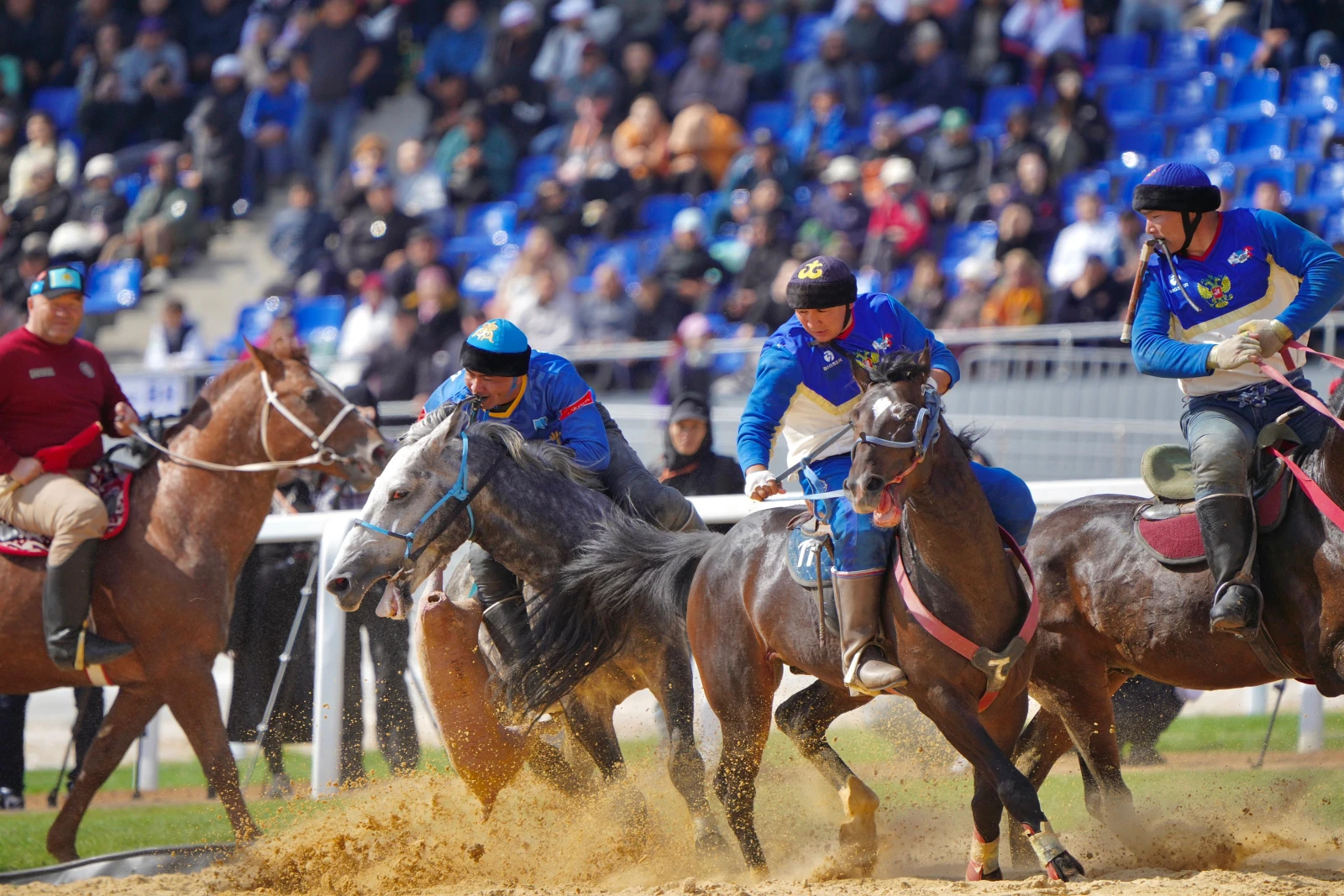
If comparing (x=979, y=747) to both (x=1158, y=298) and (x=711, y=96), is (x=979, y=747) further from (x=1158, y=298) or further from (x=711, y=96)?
(x=711, y=96)

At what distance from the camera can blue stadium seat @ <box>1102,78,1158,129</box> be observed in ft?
47.6

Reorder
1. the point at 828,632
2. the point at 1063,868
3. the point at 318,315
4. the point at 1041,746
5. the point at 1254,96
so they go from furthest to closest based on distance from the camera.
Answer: the point at 318,315
the point at 1254,96
the point at 1041,746
the point at 828,632
the point at 1063,868

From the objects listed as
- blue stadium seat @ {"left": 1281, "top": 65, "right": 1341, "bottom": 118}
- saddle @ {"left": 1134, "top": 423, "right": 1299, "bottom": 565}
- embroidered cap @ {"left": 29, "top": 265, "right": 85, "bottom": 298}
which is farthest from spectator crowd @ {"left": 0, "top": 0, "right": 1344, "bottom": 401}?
saddle @ {"left": 1134, "top": 423, "right": 1299, "bottom": 565}

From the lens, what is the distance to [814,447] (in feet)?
19.6

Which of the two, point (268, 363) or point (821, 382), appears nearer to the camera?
point (821, 382)

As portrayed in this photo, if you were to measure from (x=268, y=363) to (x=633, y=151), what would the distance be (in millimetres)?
9210

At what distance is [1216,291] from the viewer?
576 centimetres

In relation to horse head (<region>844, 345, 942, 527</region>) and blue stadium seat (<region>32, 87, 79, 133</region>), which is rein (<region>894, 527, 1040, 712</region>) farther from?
blue stadium seat (<region>32, 87, 79, 133</region>)

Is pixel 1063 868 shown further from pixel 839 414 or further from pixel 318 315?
pixel 318 315

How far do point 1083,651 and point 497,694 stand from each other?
2.40m

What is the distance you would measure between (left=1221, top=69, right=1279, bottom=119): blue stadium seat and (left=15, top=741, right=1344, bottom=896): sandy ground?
27.8 feet

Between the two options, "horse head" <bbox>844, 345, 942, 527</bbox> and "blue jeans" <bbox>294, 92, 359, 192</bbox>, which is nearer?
"horse head" <bbox>844, 345, 942, 527</bbox>

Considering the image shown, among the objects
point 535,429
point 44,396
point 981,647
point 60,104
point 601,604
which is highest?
point 60,104

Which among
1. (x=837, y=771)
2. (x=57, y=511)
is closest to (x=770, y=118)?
(x=57, y=511)
